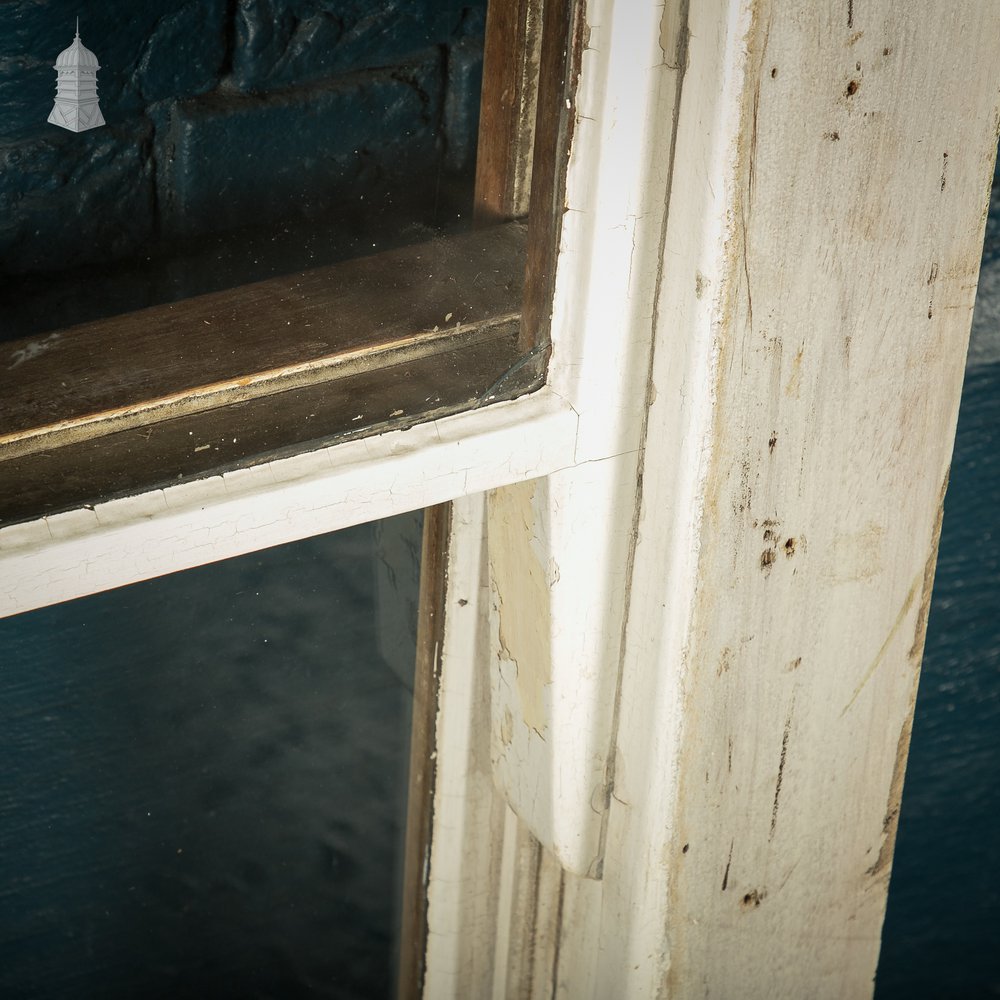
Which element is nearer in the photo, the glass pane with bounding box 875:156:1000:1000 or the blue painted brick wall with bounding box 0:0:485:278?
the blue painted brick wall with bounding box 0:0:485:278

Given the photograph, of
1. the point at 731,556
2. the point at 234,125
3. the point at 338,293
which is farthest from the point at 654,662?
the point at 234,125

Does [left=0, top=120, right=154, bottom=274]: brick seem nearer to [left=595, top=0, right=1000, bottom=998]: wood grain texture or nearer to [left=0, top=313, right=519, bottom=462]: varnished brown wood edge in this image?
[left=0, top=313, right=519, bottom=462]: varnished brown wood edge

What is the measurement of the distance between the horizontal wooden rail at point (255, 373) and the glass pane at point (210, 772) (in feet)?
0.69

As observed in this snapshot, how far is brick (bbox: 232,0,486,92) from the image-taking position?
72 cm

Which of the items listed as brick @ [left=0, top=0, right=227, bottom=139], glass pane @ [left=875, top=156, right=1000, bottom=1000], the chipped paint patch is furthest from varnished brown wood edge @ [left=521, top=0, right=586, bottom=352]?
glass pane @ [left=875, top=156, right=1000, bottom=1000]

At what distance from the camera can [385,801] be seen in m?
0.98

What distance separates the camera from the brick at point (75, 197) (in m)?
0.69

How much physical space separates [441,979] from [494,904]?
3.1 inches

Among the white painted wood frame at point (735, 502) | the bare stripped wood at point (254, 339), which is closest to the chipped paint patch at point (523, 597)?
the white painted wood frame at point (735, 502)

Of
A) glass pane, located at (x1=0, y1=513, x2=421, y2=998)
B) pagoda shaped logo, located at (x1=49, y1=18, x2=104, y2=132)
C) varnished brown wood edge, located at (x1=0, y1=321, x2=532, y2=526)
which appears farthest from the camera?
glass pane, located at (x1=0, y1=513, x2=421, y2=998)

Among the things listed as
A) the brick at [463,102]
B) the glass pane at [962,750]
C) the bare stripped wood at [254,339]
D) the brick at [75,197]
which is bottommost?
the glass pane at [962,750]

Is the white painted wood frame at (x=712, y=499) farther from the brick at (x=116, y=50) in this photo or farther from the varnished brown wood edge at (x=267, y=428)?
the brick at (x=116, y=50)

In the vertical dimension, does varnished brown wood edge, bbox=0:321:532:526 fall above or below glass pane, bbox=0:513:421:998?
above

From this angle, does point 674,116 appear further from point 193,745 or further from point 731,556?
point 193,745
